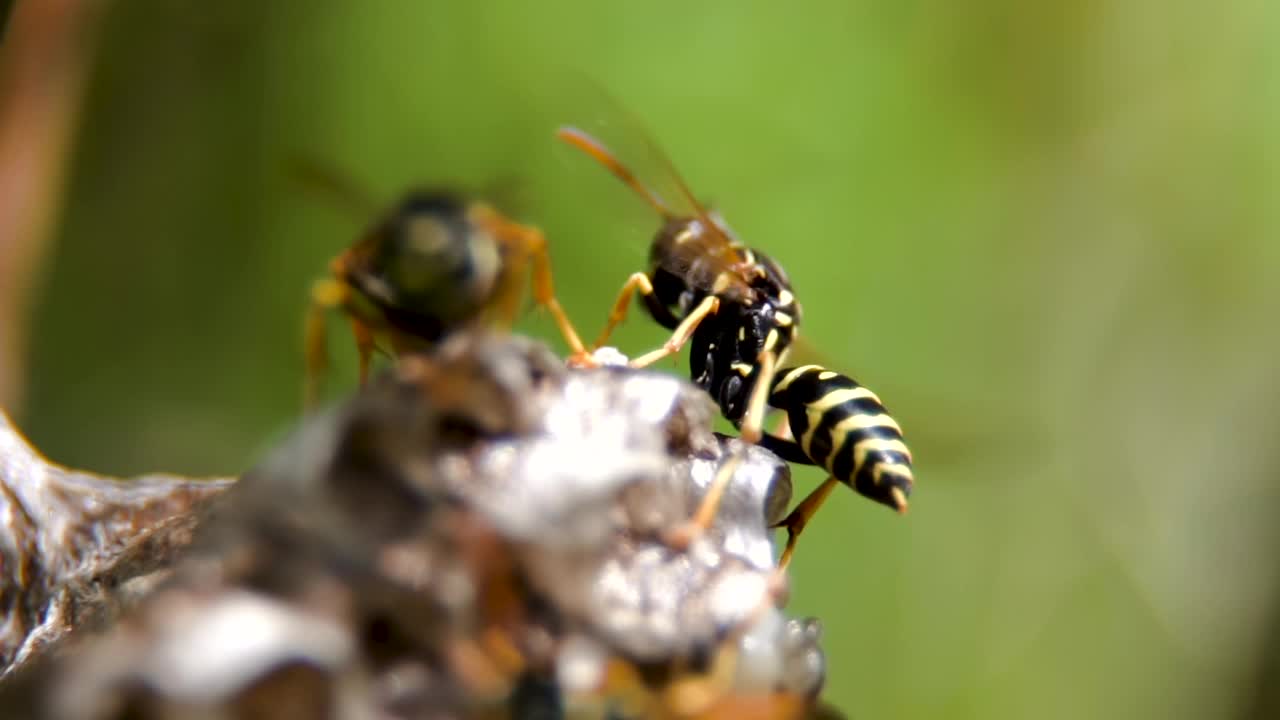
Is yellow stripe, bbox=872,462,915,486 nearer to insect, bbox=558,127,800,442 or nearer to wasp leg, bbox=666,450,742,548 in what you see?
insect, bbox=558,127,800,442

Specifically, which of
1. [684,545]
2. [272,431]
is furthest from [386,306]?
[272,431]

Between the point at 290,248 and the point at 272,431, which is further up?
the point at 290,248

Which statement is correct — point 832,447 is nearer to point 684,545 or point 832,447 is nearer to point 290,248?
point 684,545

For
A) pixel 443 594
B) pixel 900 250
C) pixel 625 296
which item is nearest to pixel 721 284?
pixel 625 296

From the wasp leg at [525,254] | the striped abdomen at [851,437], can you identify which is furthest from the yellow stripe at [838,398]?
the wasp leg at [525,254]

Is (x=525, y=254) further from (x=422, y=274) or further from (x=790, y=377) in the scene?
(x=790, y=377)
